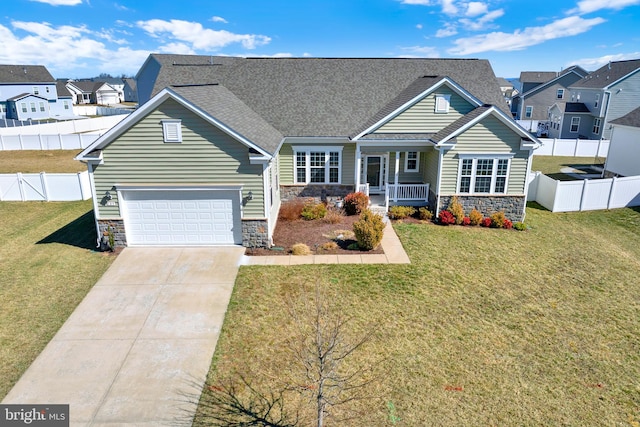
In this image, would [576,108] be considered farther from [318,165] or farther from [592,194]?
[318,165]

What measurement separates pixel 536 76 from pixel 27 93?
75878mm

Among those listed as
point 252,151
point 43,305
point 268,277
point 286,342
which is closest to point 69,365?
point 43,305

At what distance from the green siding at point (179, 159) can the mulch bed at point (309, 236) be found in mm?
1699

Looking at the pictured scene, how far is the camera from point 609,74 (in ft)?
134

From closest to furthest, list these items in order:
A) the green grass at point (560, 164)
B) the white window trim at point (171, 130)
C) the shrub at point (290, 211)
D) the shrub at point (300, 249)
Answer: the white window trim at point (171, 130), the shrub at point (300, 249), the shrub at point (290, 211), the green grass at point (560, 164)

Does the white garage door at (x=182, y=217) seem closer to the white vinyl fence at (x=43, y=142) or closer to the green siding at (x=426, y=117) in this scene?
the green siding at (x=426, y=117)

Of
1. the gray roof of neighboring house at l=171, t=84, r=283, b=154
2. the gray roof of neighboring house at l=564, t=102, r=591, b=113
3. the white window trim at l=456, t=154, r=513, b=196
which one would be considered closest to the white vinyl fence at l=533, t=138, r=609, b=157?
the gray roof of neighboring house at l=564, t=102, r=591, b=113

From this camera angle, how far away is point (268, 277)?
43.7 feet

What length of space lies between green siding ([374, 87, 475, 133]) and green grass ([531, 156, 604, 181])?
13.0 metres

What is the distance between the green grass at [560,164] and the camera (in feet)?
96.3

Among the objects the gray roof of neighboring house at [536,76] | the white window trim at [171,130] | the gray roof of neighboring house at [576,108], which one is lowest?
the white window trim at [171,130]

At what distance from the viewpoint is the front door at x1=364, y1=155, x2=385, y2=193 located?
844 inches

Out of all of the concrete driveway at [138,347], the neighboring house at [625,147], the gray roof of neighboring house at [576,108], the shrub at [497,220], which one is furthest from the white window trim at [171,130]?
the gray roof of neighboring house at [576,108]

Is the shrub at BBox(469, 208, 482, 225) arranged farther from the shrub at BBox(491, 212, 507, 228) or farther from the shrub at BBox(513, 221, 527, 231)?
the shrub at BBox(513, 221, 527, 231)
